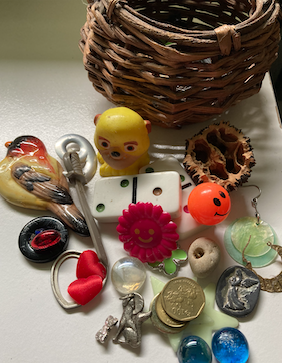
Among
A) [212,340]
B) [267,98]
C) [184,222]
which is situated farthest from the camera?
[267,98]

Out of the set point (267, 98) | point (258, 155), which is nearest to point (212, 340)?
point (258, 155)

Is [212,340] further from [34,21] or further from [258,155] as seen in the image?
[34,21]

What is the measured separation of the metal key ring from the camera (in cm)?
74

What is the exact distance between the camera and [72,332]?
1.87ft

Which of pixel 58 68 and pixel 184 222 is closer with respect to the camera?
pixel 184 222

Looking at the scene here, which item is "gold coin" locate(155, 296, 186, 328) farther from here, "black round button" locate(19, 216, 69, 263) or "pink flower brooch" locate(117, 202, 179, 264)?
"black round button" locate(19, 216, 69, 263)

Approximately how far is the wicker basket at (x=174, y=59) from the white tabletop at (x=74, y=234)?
111 mm

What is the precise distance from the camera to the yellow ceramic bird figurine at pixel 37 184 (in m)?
0.67

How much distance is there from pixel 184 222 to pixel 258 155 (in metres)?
0.27

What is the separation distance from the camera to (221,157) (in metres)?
0.67

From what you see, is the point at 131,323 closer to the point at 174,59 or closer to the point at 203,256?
the point at 203,256

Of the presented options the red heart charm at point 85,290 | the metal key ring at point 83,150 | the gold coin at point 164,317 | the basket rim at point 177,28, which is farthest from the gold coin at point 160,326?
the basket rim at point 177,28

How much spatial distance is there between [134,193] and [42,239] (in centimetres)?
21

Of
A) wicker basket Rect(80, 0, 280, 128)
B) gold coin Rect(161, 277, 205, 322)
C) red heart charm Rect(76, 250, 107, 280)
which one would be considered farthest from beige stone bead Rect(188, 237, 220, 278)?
wicker basket Rect(80, 0, 280, 128)
